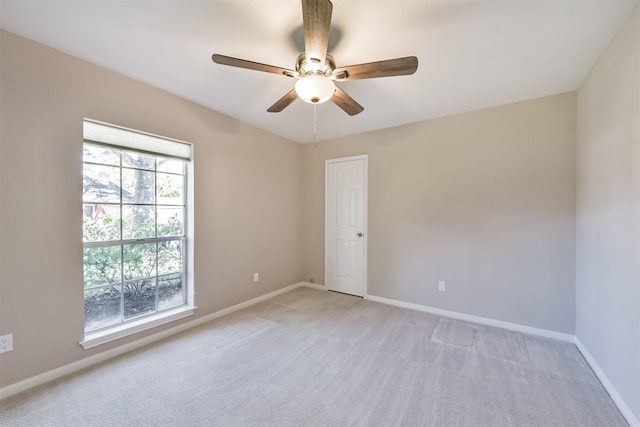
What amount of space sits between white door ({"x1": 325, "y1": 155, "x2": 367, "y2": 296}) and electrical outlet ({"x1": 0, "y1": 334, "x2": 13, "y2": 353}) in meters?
3.24

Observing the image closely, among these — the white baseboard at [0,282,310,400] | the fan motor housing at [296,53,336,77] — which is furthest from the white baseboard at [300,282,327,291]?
the fan motor housing at [296,53,336,77]

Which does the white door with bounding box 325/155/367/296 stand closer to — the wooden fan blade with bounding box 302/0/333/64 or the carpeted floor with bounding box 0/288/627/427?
the carpeted floor with bounding box 0/288/627/427

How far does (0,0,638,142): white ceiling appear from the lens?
1481mm

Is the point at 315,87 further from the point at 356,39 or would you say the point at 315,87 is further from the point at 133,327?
the point at 133,327

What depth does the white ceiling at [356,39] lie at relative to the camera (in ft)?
4.86

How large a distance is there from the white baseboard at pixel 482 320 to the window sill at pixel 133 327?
7.98 feet

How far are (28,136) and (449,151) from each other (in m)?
3.86

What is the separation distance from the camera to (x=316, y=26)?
4.25 feet

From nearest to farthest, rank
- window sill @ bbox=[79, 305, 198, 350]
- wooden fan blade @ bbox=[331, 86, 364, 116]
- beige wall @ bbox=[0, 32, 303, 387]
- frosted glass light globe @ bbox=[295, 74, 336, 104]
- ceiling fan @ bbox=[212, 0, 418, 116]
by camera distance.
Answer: ceiling fan @ bbox=[212, 0, 418, 116]
frosted glass light globe @ bbox=[295, 74, 336, 104]
beige wall @ bbox=[0, 32, 303, 387]
wooden fan blade @ bbox=[331, 86, 364, 116]
window sill @ bbox=[79, 305, 198, 350]

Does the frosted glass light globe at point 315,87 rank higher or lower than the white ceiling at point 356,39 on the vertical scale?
lower

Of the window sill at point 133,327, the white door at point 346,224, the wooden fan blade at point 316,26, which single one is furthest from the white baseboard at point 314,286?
the wooden fan blade at point 316,26

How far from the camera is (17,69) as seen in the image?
1709 mm

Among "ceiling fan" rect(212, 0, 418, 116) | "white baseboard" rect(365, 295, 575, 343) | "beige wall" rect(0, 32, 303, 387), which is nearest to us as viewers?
"ceiling fan" rect(212, 0, 418, 116)

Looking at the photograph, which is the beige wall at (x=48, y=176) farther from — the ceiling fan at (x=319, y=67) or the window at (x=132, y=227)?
the ceiling fan at (x=319, y=67)
